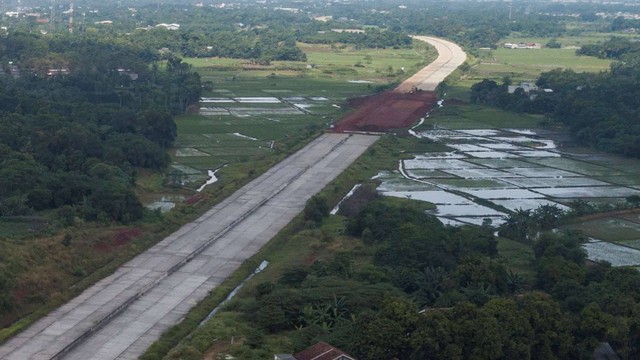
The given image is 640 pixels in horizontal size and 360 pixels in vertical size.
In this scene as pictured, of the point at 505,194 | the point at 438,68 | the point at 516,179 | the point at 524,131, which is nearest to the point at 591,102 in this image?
the point at 524,131

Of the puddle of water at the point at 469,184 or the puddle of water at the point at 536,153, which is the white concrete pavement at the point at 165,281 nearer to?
the puddle of water at the point at 469,184

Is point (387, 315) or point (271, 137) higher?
point (387, 315)

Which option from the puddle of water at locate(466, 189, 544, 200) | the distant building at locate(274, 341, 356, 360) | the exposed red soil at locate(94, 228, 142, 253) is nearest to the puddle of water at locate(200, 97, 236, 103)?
the puddle of water at locate(466, 189, 544, 200)

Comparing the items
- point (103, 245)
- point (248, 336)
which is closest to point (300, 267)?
point (248, 336)

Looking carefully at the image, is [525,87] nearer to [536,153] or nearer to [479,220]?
[536,153]

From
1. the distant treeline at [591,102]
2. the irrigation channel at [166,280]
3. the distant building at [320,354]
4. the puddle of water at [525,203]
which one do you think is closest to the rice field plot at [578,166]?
the distant treeline at [591,102]

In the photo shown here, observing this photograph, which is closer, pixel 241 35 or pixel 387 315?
pixel 387 315

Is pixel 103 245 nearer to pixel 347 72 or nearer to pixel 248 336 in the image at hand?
pixel 248 336

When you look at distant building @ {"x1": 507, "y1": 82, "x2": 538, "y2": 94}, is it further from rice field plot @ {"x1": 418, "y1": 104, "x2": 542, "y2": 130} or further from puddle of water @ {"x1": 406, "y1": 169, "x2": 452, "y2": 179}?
puddle of water @ {"x1": 406, "y1": 169, "x2": 452, "y2": 179}
